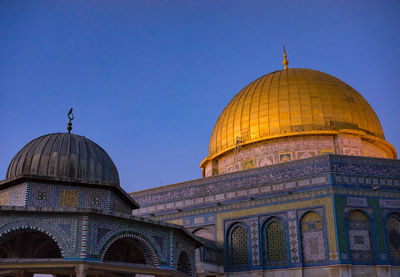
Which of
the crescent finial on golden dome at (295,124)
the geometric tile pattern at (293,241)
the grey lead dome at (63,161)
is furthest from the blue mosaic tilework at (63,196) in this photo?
the crescent finial on golden dome at (295,124)

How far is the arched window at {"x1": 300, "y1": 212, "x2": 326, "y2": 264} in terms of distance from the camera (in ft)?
49.4

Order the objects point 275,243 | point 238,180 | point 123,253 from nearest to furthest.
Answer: point 123,253 < point 275,243 < point 238,180

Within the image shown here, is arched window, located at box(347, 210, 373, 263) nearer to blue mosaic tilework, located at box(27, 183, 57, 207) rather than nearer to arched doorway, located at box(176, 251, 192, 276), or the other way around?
arched doorway, located at box(176, 251, 192, 276)

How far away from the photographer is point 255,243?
16.4m

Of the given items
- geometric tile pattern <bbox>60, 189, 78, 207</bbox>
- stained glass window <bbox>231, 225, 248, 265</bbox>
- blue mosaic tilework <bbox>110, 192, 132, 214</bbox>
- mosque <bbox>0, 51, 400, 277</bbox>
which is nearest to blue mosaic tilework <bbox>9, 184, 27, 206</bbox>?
mosque <bbox>0, 51, 400, 277</bbox>

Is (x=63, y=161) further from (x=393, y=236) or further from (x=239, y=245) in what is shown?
(x=393, y=236)

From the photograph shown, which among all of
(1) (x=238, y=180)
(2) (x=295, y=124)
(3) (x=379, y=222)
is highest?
(2) (x=295, y=124)

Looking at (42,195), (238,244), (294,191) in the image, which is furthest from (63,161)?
(294,191)

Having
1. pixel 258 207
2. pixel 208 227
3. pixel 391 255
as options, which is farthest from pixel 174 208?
pixel 391 255

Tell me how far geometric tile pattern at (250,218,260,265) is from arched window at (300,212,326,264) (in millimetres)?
1582

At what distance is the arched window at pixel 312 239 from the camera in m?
15.1

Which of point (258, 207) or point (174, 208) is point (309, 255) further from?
point (174, 208)

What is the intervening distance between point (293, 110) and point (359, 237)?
6.31 meters

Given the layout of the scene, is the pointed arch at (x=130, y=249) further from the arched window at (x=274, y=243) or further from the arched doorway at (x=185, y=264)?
the arched window at (x=274, y=243)
